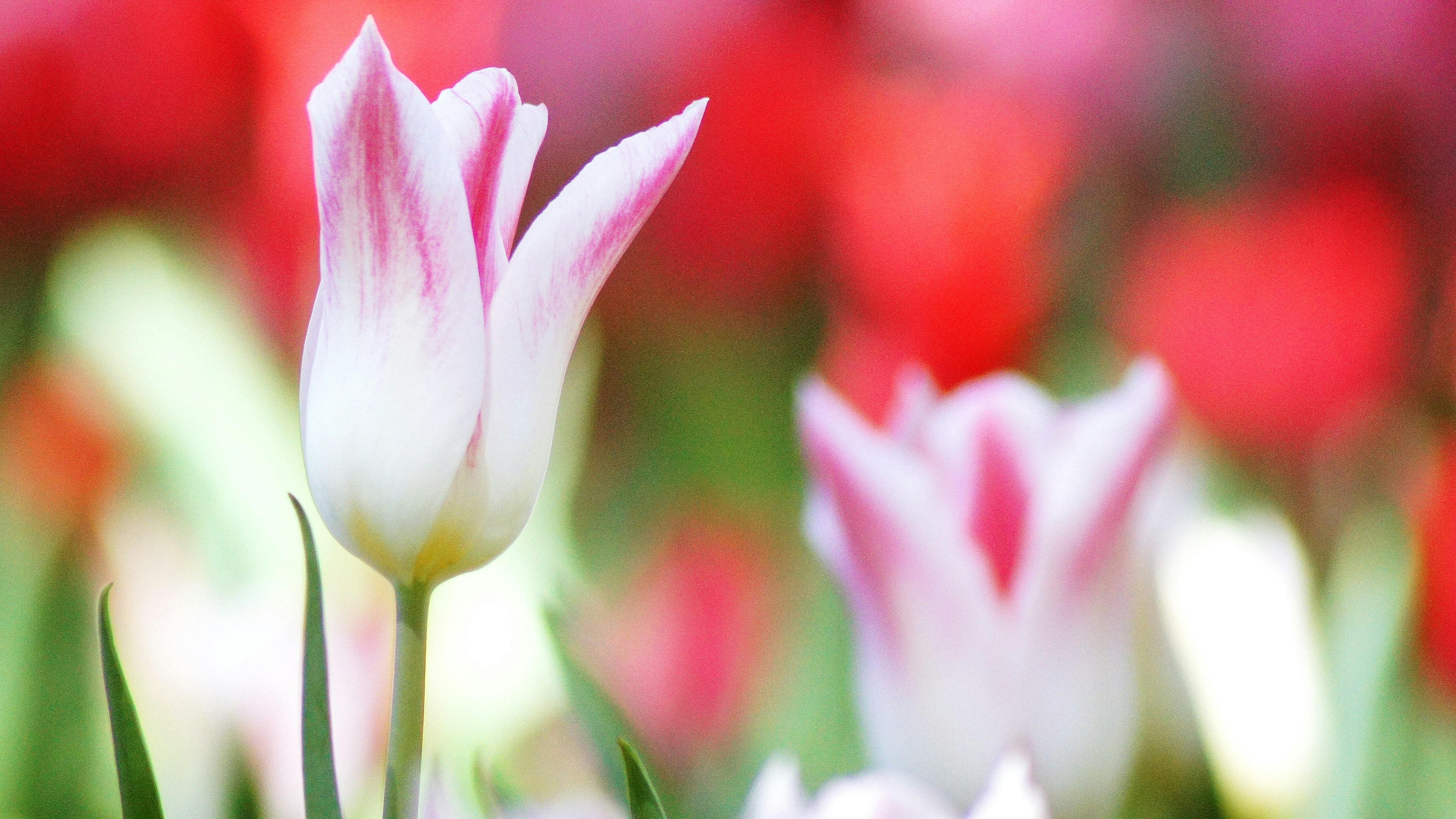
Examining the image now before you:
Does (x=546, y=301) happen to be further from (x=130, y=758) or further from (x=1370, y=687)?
(x=1370, y=687)

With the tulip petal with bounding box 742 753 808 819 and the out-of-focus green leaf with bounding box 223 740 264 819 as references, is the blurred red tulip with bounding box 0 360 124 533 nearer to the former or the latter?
the out-of-focus green leaf with bounding box 223 740 264 819

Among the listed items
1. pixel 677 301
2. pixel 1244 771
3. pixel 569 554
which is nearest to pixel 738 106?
pixel 677 301

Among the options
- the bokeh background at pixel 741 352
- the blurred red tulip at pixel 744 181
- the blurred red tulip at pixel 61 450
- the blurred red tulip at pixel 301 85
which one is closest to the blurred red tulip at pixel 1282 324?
the bokeh background at pixel 741 352

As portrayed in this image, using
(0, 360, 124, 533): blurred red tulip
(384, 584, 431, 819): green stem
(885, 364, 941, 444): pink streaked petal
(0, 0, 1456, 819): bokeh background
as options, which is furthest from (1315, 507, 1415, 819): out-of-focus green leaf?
(0, 360, 124, 533): blurred red tulip

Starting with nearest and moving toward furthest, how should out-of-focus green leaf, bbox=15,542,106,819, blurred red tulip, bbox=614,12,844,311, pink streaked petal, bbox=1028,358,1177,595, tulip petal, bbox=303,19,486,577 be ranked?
tulip petal, bbox=303,19,486,577 → pink streaked petal, bbox=1028,358,1177,595 → out-of-focus green leaf, bbox=15,542,106,819 → blurred red tulip, bbox=614,12,844,311

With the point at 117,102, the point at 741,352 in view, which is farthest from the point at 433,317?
the point at 117,102

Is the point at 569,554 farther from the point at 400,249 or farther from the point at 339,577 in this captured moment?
the point at 400,249

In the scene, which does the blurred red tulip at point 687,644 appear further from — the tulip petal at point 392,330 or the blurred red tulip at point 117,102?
the blurred red tulip at point 117,102
